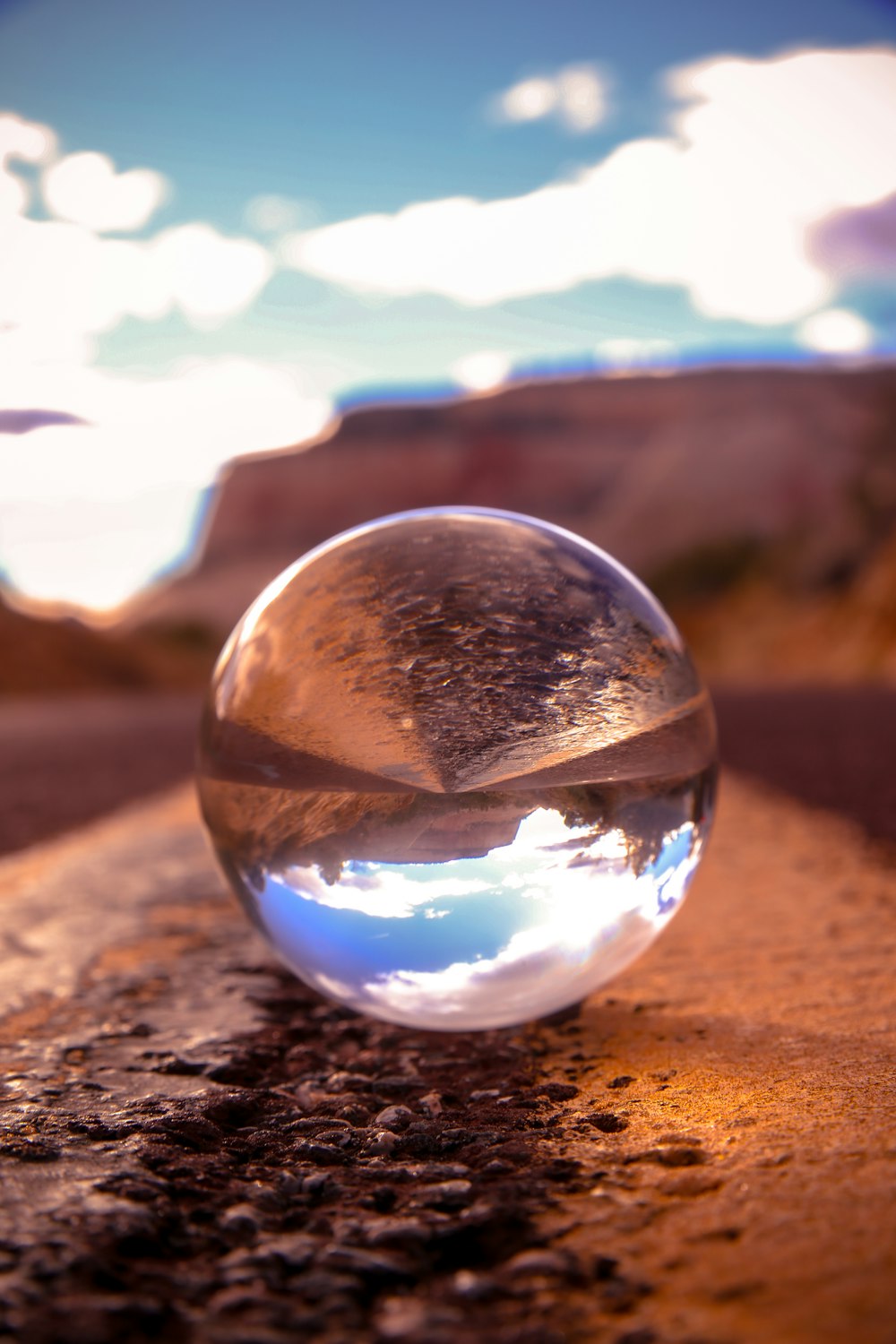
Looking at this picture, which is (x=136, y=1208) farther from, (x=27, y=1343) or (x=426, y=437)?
(x=426, y=437)

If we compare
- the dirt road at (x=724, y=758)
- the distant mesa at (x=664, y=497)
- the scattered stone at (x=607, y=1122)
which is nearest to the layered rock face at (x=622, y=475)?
the distant mesa at (x=664, y=497)

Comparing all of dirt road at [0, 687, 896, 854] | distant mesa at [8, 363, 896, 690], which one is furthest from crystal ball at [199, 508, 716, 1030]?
distant mesa at [8, 363, 896, 690]

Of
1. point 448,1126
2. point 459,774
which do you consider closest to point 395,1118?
point 448,1126

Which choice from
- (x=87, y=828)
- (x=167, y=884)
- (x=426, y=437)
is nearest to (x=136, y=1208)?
(x=167, y=884)

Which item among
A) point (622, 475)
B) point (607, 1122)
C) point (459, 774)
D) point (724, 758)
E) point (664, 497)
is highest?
point (622, 475)

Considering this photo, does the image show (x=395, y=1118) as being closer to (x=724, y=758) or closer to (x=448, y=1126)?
(x=448, y=1126)

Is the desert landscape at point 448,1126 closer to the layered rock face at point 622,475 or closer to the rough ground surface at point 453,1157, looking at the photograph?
the rough ground surface at point 453,1157
